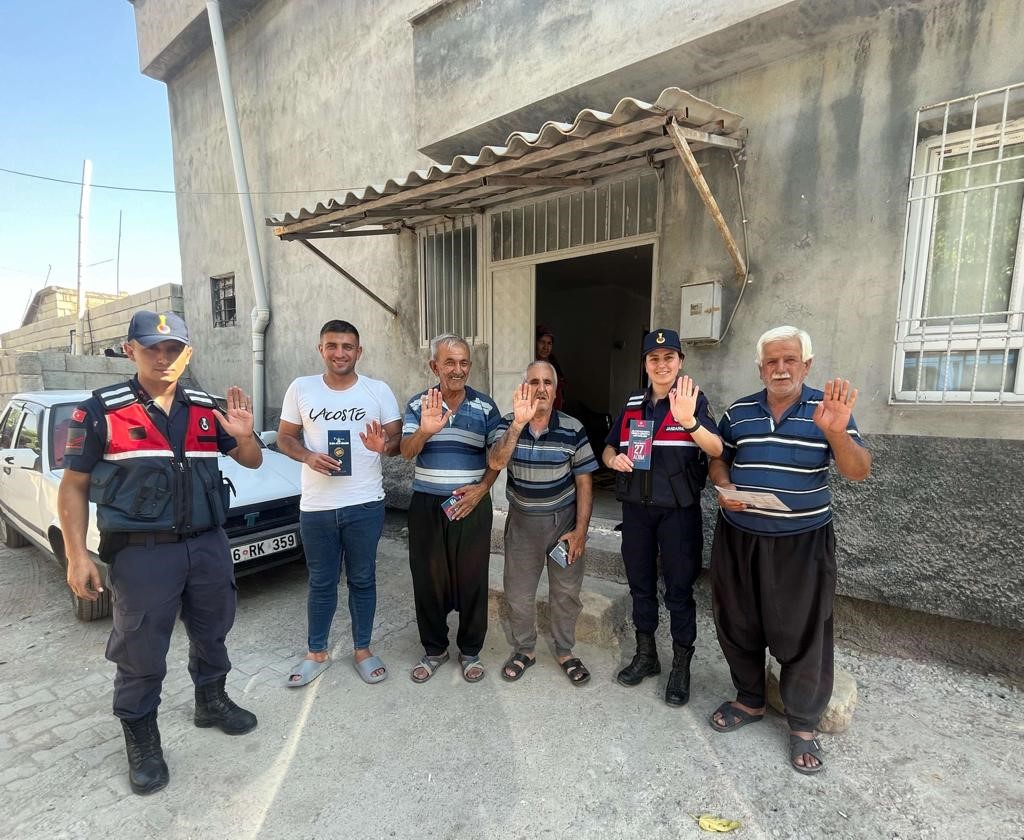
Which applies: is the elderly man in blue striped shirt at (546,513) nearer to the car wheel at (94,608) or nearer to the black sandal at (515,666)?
the black sandal at (515,666)

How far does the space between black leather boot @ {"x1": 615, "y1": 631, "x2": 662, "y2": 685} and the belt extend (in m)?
2.31

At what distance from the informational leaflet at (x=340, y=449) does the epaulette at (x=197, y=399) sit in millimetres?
574

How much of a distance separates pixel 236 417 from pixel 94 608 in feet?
8.07

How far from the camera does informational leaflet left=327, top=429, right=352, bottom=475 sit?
278 centimetres

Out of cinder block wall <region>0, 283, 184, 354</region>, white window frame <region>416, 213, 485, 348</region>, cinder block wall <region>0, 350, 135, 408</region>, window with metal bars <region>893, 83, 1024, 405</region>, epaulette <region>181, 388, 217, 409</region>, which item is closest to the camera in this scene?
epaulette <region>181, 388, 217, 409</region>

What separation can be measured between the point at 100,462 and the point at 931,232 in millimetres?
4313

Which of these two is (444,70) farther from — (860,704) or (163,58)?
(163,58)

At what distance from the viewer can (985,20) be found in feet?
8.74

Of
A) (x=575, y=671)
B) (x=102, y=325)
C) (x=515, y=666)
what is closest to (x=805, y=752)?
(x=575, y=671)

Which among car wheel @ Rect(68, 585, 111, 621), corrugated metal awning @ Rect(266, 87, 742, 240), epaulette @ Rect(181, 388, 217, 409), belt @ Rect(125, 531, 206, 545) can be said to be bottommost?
car wheel @ Rect(68, 585, 111, 621)

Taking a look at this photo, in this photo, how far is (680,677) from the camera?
108 inches

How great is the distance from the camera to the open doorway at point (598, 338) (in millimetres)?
8367

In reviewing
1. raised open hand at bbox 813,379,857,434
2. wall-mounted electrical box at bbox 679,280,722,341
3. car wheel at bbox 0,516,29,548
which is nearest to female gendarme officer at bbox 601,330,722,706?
raised open hand at bbox 813,379,857,434

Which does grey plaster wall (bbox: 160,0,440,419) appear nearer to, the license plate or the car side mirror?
the license plate
